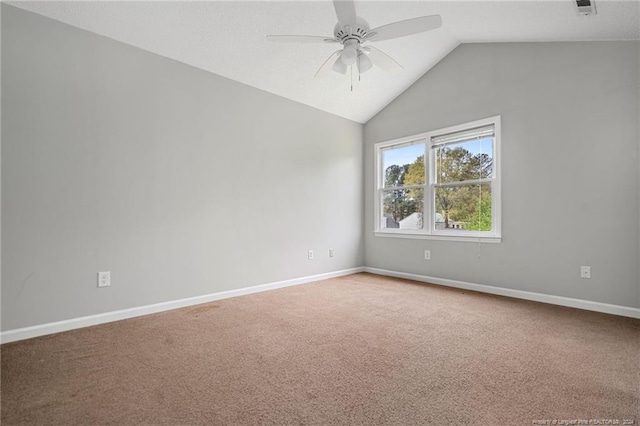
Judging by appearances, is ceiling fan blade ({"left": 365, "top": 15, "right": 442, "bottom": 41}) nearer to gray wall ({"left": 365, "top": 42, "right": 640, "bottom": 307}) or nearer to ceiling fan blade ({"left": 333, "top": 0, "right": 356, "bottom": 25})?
ceiling fan blade ({"left": 333, "top": 0, "right": 356, "bottom": 25})

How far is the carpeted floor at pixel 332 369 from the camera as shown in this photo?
1.48 m

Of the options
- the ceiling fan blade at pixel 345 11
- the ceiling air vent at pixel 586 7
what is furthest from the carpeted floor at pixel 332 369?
the ceiling air vent at pixel 586 7

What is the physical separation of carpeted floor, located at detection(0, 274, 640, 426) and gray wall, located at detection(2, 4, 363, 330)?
45cm

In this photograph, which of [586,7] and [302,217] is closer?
[586,7]

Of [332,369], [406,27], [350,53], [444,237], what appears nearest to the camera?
[332,369]

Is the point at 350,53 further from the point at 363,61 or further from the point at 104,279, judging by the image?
the point at 104,279

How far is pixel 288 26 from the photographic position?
3.02 m

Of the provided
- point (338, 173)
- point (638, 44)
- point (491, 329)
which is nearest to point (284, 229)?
point (338, 173)

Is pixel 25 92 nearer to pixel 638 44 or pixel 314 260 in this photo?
pixel 314 260

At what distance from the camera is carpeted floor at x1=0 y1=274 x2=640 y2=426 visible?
1.48m

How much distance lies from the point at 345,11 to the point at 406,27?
451 millimetres

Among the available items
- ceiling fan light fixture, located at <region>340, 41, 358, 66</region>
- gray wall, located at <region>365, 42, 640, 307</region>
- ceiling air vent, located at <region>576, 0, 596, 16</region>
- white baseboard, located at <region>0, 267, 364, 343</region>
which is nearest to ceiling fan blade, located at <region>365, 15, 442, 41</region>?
ceiling fan light fixture, located at <region>340, 41, 358, 66</region>

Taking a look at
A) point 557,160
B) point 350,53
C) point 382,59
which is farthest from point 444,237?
point 350,53

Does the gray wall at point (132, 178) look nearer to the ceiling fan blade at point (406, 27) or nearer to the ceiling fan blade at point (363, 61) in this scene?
the ceiling fan blade at point (363, 61)
